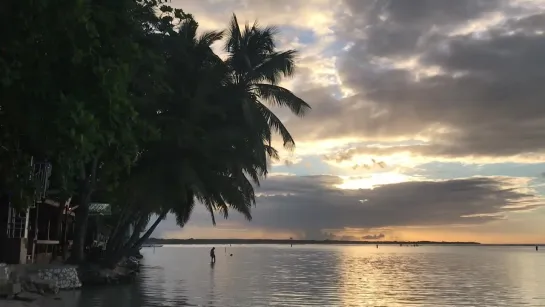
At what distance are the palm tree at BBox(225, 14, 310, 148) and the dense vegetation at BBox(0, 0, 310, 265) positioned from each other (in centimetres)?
5

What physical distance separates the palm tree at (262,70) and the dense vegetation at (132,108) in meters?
0.05

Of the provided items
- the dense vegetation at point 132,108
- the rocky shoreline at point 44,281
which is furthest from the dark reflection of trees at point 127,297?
the dense vegetation at point 132,108

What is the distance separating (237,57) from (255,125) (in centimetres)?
398

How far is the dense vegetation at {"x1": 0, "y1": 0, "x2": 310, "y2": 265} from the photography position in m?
7.76

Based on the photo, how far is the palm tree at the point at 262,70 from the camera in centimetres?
2616

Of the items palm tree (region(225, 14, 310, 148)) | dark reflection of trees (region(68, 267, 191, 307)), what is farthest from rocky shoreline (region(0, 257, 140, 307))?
palm tree (region(225, 14, 310, 148))

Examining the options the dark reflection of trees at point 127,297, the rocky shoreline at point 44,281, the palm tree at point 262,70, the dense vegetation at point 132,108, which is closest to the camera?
the dense vegetation at point 132,108

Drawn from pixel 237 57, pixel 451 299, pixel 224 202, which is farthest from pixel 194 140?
pixel 451 299

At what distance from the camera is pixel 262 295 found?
22.7 m

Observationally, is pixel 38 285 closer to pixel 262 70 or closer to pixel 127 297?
pixel 127 297

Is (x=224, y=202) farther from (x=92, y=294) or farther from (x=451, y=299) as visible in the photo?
(x=451, y=299)

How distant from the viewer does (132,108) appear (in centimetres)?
840

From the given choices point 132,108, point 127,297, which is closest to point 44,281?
point 127,297

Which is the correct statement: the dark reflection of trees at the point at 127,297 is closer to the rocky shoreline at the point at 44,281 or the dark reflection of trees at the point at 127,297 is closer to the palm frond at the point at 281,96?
the rocky shoreline at the point at 44,281
